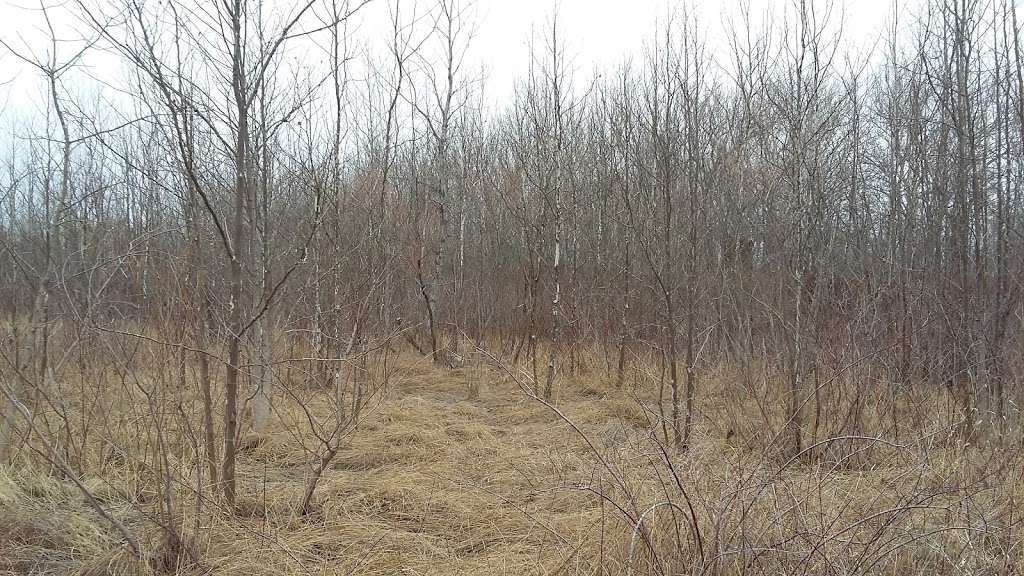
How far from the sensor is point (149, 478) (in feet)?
10.9

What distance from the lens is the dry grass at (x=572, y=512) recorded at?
2.23 metres

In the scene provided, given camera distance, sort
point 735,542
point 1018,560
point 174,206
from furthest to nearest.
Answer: point 174,206
point 1018,560
point 735,542

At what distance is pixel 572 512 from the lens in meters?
3.47

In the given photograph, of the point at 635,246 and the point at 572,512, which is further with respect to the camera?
the point at 635,246

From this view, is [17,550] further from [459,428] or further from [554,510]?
[459,428]

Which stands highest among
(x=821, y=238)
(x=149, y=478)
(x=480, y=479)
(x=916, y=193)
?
(x=916, y=193)

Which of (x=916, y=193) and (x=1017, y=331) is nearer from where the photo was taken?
(x=1017, y=331)

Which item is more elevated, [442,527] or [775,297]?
[775,297]

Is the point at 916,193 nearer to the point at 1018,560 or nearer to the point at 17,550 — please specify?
the point at 1018,560

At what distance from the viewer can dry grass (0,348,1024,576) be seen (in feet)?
7.32

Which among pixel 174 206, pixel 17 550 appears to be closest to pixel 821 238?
pixel 174 206

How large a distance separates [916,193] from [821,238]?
3082 millimetres

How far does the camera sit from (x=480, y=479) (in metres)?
4.29

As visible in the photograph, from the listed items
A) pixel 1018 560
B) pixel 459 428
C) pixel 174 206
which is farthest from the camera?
pixel 459 428
